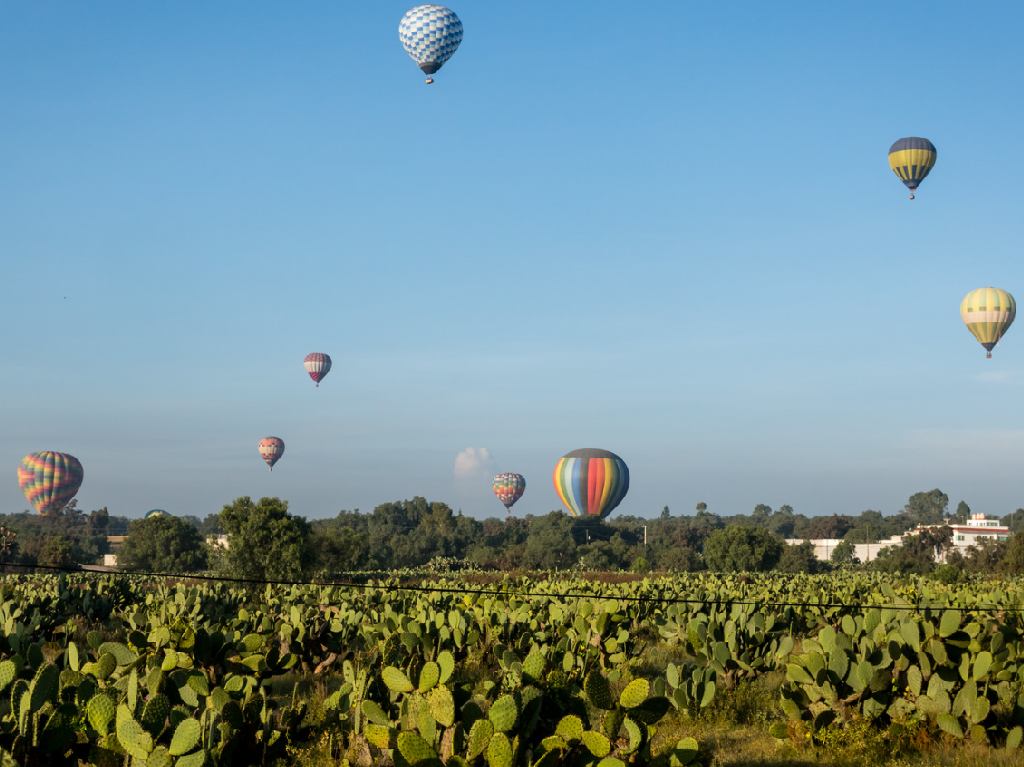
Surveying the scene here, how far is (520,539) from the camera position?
140 metres

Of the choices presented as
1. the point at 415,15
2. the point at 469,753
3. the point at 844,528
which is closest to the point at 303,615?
the point at 469,753

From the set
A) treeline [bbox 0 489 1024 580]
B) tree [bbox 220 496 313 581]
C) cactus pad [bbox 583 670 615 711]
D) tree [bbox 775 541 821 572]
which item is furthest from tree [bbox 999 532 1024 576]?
cactus pad [bbox 583 670 615 711]

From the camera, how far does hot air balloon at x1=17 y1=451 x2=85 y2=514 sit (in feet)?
335

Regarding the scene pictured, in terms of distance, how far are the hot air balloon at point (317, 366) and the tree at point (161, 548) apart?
22748 millimetres

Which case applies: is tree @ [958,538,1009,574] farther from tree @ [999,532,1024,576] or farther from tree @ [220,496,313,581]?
tree @ [220,496,313,581]

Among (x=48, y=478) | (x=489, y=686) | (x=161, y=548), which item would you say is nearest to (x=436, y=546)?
(x=161, y=548)

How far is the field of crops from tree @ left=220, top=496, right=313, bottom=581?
26816 millimetres

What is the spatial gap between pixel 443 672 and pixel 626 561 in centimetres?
9396

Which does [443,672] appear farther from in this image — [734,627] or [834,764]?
[734,627]

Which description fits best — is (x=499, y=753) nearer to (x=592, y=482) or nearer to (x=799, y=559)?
(x=592, y=482)

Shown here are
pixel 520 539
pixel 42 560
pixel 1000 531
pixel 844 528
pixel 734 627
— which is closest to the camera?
pixel 734 627

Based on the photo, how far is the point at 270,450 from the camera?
329 ft

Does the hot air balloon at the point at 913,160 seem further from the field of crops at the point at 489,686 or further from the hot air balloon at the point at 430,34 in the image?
the field of crops at the point at 489,686

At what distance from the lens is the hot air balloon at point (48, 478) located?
10200cm
